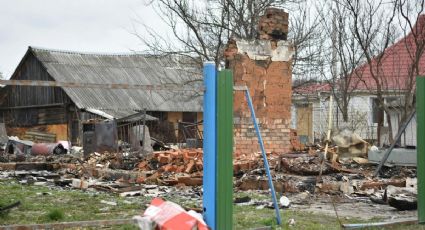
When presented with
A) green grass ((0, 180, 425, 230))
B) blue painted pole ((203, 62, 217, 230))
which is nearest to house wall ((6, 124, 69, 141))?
green grass ((0, 180, 425, 230))

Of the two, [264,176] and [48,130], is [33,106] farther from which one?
[264,176]

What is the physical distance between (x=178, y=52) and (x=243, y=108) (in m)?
10.3

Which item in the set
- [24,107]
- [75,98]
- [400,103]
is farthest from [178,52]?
[24,107]

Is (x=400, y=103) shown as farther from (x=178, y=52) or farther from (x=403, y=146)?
(x=178, y=52)

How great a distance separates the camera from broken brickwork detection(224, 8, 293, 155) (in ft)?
47.6

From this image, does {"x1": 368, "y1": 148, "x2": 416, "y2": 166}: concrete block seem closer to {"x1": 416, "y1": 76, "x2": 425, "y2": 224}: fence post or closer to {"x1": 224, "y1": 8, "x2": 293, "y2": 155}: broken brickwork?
{"x1": 224, "y1": 8, "x2": 293, "y2": 155}: broken brickwork

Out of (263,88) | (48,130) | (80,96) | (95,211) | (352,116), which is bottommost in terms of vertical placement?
(95,211)

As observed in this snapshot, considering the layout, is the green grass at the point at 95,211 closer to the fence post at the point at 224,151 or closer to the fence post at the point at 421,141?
the fence post at the point at 421,141

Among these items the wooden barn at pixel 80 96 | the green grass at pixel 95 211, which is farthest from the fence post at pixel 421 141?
the wooden barn at pixel 80 96

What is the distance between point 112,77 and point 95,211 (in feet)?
114

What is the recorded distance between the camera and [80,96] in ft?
124

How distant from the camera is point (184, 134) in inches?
1112

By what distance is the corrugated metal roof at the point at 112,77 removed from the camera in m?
38.6

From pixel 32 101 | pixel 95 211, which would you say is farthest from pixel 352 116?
pixel 32 101
